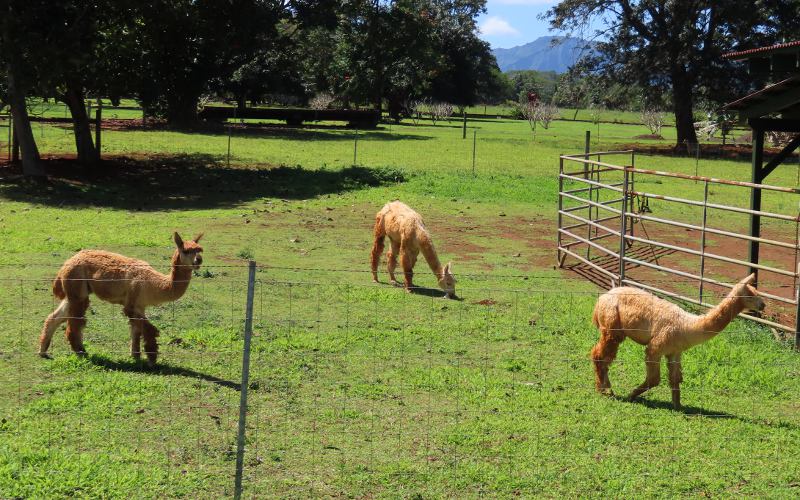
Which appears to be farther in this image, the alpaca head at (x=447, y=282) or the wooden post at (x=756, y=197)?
the alpaca head at (x=447, y=282)

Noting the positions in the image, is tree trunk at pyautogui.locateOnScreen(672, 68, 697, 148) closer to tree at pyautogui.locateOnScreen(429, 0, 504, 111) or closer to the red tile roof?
the red tile roof

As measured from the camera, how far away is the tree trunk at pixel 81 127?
84.4 ft

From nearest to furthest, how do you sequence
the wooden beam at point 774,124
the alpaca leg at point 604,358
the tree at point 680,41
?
the alpaca leg at point 604,358
the wooden beam at point 774,124
the tree at point 680,41

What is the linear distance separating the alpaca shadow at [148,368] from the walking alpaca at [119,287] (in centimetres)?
11

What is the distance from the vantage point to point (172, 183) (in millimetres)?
24547

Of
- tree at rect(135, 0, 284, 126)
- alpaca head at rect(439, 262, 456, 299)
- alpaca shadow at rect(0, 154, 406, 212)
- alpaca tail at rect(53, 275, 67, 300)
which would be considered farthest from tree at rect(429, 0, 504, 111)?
alpaca tail at rect(53, 275, 67, 300)

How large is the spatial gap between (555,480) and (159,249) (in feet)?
34.3

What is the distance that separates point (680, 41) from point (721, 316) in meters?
38.5

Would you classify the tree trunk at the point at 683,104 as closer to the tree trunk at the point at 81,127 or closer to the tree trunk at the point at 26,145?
the tree trunk at the point at 81,127

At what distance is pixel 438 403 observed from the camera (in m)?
7.96

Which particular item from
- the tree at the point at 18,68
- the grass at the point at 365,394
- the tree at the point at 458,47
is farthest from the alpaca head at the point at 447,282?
the tree at the point at 458,47

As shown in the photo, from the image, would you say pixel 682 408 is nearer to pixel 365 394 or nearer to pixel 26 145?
pixel 365 394

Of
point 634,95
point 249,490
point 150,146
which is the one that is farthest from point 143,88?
point 249,490

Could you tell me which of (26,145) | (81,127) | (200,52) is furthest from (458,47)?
(26,145)
